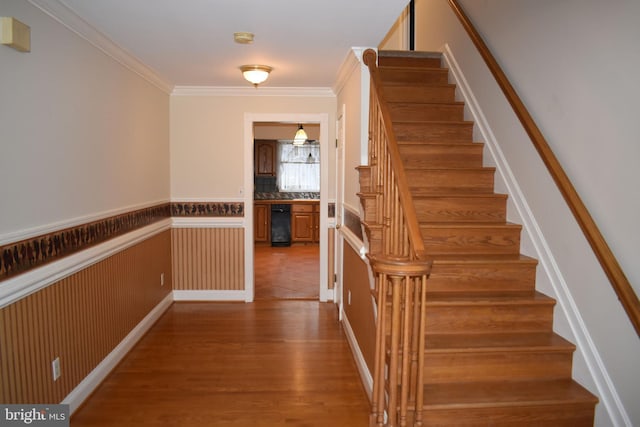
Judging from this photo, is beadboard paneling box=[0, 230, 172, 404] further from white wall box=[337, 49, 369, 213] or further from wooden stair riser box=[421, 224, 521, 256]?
wooden stair riser box=[421, 224, 521, 256]

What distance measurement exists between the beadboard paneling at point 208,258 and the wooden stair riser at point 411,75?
2267mm

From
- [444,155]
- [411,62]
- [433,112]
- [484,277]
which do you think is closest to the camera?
[484,277]

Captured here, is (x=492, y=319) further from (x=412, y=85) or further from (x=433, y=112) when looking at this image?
(x=412, y=85)

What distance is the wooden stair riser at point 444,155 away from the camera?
360 centimetres

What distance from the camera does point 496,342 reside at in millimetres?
2500

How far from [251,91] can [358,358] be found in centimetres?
305

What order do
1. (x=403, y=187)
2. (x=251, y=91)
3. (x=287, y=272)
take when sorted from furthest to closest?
1. (x=287, y=272)
2. (x=251, y=91)
3. (x=403, y=187)

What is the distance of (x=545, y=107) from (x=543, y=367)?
4.93 ft

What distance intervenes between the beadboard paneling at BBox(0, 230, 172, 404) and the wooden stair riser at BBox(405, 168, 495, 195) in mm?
2289

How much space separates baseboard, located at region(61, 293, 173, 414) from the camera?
2787 mm

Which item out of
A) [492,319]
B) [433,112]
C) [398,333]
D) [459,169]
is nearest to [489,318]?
[492,319]

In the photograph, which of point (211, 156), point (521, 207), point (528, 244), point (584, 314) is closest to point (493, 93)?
point (521, 207)

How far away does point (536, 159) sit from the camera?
2840mm

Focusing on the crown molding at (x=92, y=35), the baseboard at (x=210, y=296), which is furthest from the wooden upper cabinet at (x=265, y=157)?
the crown molding at (x=92, y=35)
